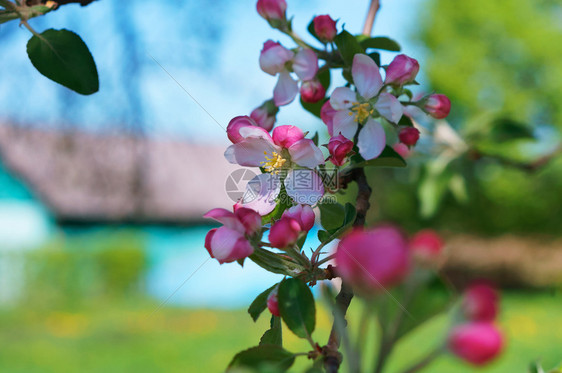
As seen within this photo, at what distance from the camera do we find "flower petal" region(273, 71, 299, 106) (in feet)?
2.70

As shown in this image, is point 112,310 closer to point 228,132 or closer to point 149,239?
point 149,239

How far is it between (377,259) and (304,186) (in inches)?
13.5

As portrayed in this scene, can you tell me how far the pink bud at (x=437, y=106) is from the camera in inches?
31.5

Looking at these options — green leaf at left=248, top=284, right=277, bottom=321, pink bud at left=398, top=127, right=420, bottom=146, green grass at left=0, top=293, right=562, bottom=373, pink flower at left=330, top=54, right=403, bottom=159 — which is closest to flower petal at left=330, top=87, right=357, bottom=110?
pink flower at left=330, top=54, right=403, bottom=159

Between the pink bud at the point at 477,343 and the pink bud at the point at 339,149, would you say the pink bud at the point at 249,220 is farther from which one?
the pink bud at the point at 477,343

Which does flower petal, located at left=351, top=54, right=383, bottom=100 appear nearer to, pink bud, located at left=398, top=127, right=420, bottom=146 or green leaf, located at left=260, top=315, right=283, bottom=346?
pink bud, located at left=398, top=127, right=420, bottom=146

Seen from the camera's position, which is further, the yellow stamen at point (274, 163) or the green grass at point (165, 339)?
the green grass at point (165, 339)

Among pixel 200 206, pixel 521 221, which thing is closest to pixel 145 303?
pixel 200 206

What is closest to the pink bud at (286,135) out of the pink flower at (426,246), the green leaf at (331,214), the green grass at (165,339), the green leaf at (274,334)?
the green leaf at (331,214)

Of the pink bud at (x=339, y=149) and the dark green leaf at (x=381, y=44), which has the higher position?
the dark green leaf at (x=381, y=44)

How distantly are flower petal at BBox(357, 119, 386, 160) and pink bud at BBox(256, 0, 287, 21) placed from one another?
0.78 ft

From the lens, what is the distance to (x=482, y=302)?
0.36 m

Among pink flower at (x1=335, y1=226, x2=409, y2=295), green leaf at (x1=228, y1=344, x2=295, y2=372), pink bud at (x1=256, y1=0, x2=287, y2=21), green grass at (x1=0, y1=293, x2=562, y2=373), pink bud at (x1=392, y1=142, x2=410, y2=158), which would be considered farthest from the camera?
green grass at (x1=0, y1=293, x2=562, y2=373)

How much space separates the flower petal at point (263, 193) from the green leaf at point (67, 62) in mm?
249
